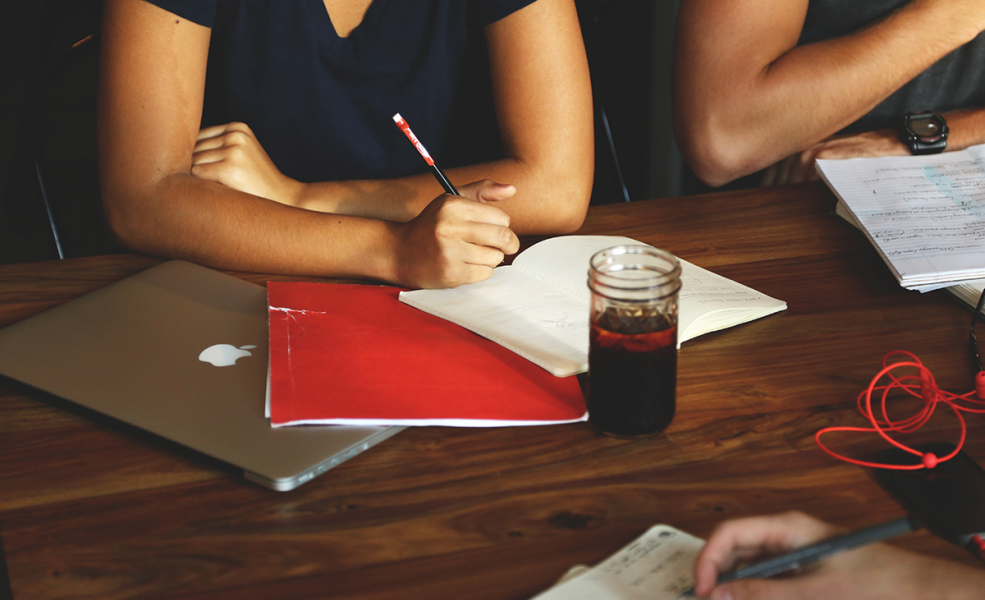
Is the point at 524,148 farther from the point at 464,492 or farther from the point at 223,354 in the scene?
the point at 464,492

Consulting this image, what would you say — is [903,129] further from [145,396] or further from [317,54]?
[145,396]

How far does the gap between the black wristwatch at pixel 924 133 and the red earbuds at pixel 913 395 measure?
0.61 m

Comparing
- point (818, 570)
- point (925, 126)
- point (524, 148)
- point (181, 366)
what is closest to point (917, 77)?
point (925, 126)

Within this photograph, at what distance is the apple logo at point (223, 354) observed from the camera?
82 cm

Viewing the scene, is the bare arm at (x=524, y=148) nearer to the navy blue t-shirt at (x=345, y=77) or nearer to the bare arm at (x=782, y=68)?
the navy blue t-shirt at (x=345, y=77)

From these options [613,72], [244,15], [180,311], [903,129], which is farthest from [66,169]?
[903,129]

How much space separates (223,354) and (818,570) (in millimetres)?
600

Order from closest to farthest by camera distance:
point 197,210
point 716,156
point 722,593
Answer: point 722,593
point 197,210
point 716,156

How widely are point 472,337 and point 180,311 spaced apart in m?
0.35

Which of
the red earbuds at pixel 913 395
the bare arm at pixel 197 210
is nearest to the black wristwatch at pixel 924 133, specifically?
the red earbuds at pixel 913 395

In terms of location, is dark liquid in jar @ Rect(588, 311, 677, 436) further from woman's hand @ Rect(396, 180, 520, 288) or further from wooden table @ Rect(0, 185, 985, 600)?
woman's hand @ Rect(396, 180, 520, 288)

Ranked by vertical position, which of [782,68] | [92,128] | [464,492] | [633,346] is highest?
[782,68]

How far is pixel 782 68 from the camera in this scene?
1.40 metres

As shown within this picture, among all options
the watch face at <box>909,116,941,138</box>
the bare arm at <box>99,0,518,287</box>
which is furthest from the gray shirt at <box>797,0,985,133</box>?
the bare arm at <box>99,0,518,287</box>
